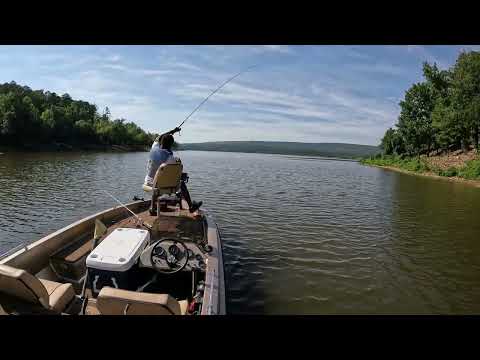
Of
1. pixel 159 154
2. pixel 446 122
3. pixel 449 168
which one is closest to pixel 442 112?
pixel 446 122

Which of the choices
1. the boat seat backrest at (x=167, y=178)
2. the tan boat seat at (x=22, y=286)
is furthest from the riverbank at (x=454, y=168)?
the tan boat seat at (x=22, y=286)

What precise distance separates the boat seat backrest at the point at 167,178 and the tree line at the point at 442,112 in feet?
160

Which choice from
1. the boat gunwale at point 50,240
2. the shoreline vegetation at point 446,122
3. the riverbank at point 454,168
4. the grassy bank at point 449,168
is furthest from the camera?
the shoreline vegetation at point 446,122

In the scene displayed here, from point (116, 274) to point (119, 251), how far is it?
0.41 m

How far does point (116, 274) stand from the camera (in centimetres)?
473

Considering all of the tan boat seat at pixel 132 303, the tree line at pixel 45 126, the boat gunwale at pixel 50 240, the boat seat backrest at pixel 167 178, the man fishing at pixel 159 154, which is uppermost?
the tree line at pixel 45 126

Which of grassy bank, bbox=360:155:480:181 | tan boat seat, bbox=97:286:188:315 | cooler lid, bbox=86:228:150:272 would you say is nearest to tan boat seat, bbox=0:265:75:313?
tan boat seat, bbox=97:286:188:315

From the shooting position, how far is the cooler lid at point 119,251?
4699 mm

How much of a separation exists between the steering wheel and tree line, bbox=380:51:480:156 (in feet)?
166

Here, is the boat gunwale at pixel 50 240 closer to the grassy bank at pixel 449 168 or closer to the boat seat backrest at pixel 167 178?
the boat seat backrest at pixel 167 178

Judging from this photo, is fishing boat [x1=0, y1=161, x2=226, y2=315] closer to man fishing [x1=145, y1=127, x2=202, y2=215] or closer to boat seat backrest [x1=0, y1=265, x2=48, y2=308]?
boat seat backrest [x1=0, y1=265, x2=48, y2=308]

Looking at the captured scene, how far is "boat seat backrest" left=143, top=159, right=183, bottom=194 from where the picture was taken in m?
7.70

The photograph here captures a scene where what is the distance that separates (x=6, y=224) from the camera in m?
11.7
